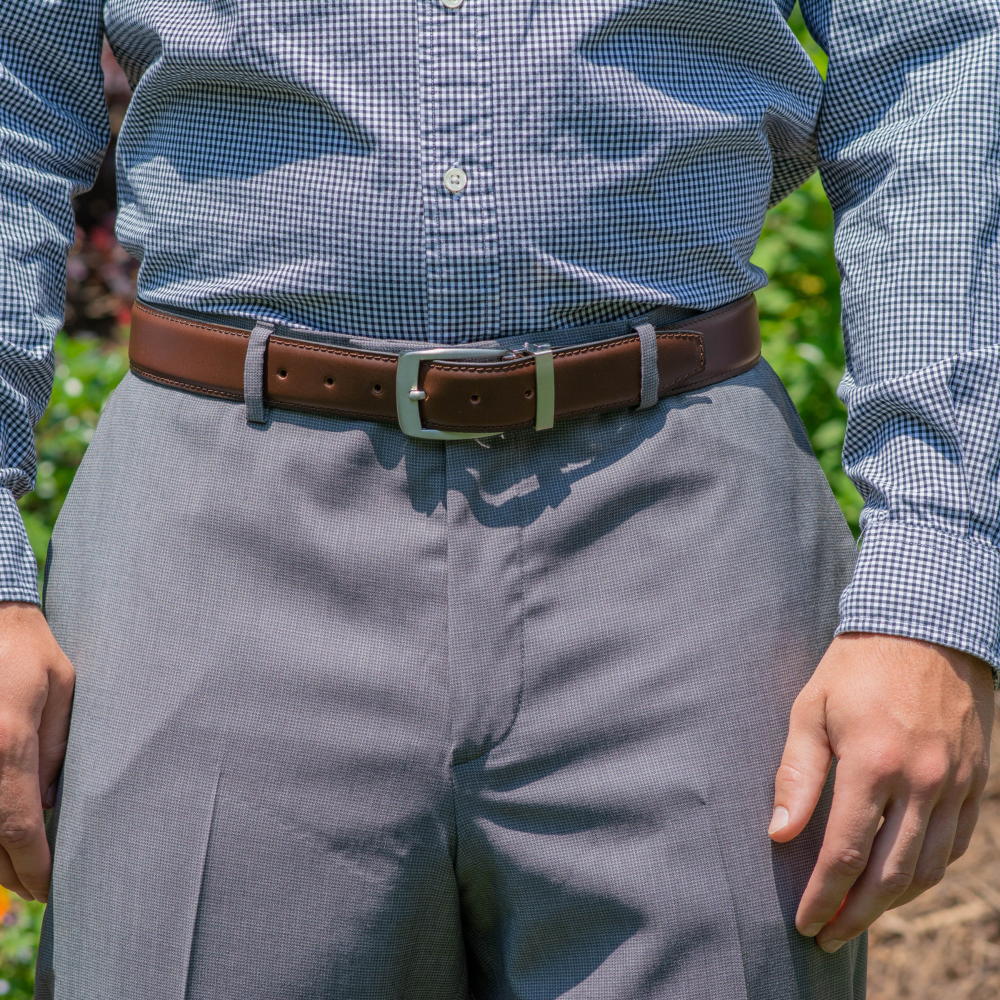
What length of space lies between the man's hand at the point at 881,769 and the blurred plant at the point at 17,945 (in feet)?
5.59

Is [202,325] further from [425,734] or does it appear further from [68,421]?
[68,421]

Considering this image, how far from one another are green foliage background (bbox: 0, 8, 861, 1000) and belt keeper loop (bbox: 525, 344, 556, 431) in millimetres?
1519

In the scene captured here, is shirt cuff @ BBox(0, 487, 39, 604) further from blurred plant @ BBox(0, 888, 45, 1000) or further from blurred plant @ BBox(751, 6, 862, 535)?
blurred plant @ BBox(751, 6, 862, 535)

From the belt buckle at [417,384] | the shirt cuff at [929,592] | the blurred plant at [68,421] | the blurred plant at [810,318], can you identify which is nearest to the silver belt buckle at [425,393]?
the belt buckle at [417,384]

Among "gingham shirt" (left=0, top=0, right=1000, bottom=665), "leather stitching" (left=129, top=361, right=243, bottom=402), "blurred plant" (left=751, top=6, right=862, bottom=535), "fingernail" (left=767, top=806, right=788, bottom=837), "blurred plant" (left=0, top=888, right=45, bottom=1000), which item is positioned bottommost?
"blurred plant" (left=0, top=888, right=45, bottom=1000)

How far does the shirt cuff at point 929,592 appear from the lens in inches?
41.1

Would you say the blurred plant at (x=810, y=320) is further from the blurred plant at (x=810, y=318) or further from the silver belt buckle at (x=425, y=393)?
the silver belt buckle at (x=425, y=393)

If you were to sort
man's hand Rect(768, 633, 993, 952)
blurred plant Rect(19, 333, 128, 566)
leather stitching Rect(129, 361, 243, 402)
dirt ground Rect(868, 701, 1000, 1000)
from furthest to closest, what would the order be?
1. blurred plant Rect(19, 333, 128, 566)
2. dirt ground Rect(868, 701, 1000, 1000)
3. leather stitching Rect(129, 361, 243, 402)
4. man's hand Rect(768, 633, 993, 952)

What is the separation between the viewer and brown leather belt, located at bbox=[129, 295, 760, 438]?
1038 mm

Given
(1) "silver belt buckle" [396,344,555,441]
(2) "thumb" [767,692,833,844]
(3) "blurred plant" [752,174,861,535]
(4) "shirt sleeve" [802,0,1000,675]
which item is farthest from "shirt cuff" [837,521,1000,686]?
(3) "blurred plant" [752,174,861,535]

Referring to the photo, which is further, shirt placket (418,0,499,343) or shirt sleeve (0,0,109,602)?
shirt sleeve (0,0,109,602)

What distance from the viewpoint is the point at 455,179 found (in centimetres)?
104

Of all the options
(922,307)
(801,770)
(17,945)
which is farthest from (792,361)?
(17,945)

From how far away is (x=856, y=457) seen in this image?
1.19 meters
